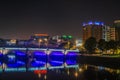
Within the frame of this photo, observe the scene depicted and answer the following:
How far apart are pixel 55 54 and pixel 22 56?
14.0 m

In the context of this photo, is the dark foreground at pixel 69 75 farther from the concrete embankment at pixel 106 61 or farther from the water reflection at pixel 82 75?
the concrete embankment at pixel 106 61

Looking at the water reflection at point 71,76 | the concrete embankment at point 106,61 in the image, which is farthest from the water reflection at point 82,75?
the concrete embankment at point 106,61

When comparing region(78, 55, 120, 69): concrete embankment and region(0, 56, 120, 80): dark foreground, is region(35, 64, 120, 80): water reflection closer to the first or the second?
region(0, 56, 120, 80): dark foreground

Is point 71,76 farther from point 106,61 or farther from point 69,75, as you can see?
point 106,61

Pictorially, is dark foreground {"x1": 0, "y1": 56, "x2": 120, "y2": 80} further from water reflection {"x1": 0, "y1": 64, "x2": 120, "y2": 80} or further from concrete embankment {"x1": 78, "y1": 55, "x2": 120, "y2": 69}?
concrete embankment {"x1": 78, "y1": 55, "x2": 120, "y2": 69}

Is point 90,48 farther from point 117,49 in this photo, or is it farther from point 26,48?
point 26,48

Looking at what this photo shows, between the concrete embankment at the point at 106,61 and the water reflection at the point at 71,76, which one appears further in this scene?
the concrete embankment at the point at 106,61

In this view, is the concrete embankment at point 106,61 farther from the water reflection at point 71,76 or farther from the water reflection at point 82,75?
the water reflection at point 71,76

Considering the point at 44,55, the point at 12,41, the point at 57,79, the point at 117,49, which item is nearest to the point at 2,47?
the point at 44,55

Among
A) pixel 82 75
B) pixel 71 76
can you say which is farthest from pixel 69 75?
pixel 82 75

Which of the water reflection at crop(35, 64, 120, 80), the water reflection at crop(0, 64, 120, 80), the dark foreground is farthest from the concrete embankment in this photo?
the water reflection at crop(0, 64, 120, 80)

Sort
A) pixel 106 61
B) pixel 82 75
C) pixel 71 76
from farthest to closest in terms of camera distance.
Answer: pixel 106 61 < pixel 82 75 < pixel 71 76

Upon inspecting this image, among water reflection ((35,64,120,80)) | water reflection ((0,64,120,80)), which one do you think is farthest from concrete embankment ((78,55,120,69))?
water reflection ((0,64,120,80))

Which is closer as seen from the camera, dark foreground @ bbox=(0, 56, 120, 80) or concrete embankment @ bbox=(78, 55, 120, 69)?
dark foreground @ bbox=(0, 56, 120, 80)
